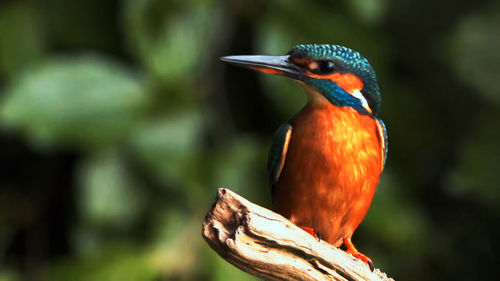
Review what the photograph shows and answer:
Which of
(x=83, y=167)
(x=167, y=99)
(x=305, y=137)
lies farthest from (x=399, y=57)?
(x=305, y=137)

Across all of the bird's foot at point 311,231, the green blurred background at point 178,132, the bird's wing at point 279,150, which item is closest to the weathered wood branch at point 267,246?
the bird's foot at point 311,231

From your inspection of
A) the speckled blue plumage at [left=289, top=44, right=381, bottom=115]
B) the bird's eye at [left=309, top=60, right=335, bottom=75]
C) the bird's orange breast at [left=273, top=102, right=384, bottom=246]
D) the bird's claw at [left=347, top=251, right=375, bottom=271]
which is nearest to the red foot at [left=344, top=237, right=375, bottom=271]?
the bird's claw at [left=347, top=251, right=375, bottom=271]

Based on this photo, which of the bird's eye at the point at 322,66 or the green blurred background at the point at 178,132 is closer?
the bird's eye at the point at 322,66

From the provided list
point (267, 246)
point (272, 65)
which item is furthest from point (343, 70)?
point (267, 246)

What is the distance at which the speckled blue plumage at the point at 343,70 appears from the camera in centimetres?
278

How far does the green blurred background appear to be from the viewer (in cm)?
434

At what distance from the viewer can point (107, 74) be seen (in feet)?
14.3

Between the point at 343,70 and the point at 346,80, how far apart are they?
4cm

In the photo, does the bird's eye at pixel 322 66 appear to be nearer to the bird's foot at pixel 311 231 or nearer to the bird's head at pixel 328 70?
the bird's head at pixel 328 70

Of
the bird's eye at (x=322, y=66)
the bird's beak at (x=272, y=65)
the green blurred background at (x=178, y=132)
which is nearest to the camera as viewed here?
the bird's beak at (x=272, y=65)

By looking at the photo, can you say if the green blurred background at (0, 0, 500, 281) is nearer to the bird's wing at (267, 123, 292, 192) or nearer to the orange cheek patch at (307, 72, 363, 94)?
the bird's wing at (267, 123, 292, 192)

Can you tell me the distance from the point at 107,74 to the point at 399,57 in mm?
1852

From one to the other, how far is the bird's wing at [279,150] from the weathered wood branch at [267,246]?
40 cm

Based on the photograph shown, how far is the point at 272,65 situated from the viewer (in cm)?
274
